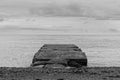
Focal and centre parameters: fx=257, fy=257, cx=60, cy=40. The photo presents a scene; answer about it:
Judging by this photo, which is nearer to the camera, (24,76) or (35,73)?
(24,76)

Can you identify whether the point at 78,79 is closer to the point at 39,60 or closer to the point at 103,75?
the point at 103,75

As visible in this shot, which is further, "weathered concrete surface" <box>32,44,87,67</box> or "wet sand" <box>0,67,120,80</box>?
"weathered concrete surface" <box>32,44,87,67</box>

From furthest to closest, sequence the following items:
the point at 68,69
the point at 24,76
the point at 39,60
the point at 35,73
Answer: the point at 39,60 < the point at 68,69 < the point at 35,73 < the point at 24,76

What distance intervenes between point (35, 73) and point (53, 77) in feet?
5.70

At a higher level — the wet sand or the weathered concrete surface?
the wet sand

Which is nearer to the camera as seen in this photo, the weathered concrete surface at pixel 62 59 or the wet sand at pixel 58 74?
the wet sand at pixel 58 74

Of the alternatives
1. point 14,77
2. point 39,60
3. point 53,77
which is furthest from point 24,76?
point 39,60

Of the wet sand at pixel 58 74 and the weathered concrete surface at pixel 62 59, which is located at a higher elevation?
the wet sand at pixel 58 74

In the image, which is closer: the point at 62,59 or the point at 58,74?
the point at 58,74

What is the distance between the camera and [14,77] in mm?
14867

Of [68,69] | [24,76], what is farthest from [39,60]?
[24,76]

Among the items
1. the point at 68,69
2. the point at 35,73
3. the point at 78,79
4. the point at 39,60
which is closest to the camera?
the point at 78,79

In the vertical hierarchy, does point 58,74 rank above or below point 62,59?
above

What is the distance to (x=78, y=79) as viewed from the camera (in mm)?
14227
